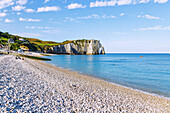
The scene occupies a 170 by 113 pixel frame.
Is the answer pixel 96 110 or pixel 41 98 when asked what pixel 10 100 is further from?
pixel 96 110

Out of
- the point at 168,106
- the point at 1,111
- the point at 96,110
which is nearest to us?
the point at 1,111

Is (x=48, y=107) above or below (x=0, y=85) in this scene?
below

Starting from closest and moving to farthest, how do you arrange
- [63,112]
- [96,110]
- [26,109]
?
1. [26,109]
2. [63,112]
3. [96,110]

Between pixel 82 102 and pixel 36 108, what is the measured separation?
3.85m

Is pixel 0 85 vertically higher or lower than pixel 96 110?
higher

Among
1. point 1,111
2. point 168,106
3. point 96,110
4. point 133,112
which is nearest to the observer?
point 1,111

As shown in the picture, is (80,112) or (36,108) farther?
(80,112)

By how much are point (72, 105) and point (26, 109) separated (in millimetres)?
3253

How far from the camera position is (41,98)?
1023 cm

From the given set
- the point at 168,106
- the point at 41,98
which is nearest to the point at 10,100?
the point at 41,98

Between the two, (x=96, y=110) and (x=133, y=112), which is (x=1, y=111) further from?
(x=133, y=112)

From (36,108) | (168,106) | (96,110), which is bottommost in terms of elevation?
(168,106)

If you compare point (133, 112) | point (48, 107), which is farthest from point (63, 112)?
point (133, 112)

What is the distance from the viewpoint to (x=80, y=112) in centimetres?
924
